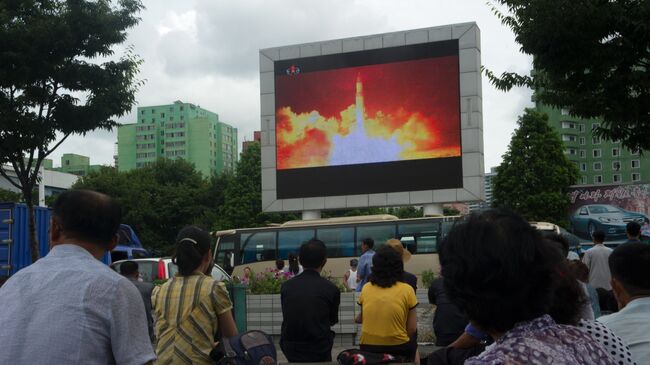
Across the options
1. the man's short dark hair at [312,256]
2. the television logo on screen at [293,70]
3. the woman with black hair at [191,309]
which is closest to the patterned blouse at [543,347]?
the woman with black hair at [191,309]

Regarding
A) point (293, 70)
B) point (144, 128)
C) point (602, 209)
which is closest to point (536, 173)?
point (602, 209)

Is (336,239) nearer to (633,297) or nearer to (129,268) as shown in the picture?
(129,268)

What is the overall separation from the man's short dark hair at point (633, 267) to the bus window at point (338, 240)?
71.0 ft

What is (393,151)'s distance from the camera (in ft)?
84.1

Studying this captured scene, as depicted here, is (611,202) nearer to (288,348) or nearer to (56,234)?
(288,348)

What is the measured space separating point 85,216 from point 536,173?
146 ft

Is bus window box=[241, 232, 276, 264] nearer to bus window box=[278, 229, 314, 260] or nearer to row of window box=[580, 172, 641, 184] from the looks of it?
bus window box=[278, 229, 314, 260]

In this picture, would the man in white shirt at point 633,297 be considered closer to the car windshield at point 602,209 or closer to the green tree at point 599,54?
the green tree at point 599,54

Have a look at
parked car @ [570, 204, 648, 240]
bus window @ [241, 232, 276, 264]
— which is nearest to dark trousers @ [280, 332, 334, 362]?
bus window @ [241, 232, 276, 264]

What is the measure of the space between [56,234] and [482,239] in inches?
61.4

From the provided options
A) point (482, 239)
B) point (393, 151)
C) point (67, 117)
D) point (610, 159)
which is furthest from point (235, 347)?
point (610, 159)

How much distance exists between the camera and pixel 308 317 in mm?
5109

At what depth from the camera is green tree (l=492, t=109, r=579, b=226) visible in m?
43.6

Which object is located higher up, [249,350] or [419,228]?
[249,350]
